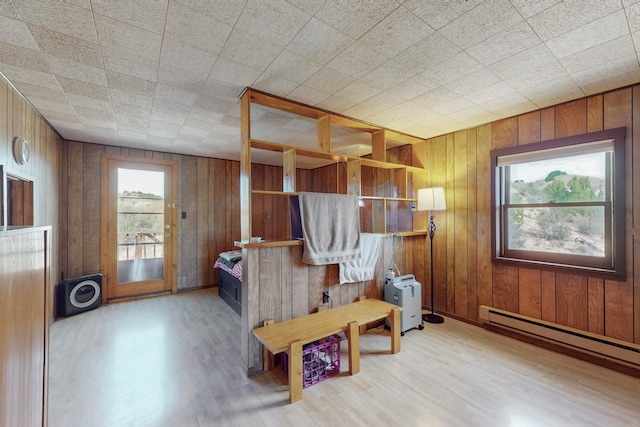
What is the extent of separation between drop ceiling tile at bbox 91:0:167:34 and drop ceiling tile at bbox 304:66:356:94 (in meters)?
1.05

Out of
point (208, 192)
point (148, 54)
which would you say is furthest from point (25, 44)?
point (208, 192)

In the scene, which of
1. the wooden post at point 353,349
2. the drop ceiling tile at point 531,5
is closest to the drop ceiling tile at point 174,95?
the drop ceiling tile at point 531,5

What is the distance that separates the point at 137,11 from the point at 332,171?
4398 mm

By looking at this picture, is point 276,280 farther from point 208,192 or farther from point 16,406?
point 208,192

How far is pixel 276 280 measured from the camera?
7.94 ft

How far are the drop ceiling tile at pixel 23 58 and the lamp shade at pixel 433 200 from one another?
3.73m

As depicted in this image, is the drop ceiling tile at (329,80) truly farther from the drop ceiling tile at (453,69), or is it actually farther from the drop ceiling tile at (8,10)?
the drop ceiling tile at (8,10)

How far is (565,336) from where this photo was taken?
8.18ft

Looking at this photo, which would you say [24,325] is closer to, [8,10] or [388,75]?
[8,10]

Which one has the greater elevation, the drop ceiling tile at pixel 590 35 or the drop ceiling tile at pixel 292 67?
the drop ceiling tile at pixel 292 67

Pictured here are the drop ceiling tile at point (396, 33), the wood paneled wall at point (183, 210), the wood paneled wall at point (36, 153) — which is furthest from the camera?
the wood paneled wall at point (183, 210)

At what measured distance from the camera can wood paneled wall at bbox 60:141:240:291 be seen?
3.89m

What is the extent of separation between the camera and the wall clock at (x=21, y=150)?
2336 mm

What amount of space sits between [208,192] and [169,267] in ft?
4.86
